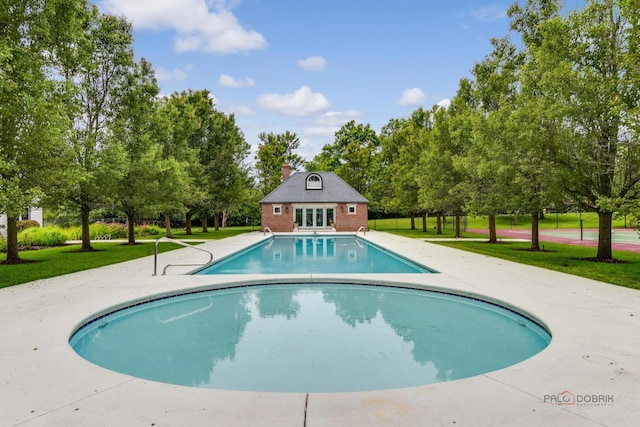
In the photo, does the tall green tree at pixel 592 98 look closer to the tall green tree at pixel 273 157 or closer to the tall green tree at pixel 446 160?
the tall green tree at pixel 446 160

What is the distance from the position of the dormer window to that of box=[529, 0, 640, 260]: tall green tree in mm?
23190

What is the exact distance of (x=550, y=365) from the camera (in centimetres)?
388

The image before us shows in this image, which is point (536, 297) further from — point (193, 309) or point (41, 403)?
point (41, 403)

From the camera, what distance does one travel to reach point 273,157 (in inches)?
1934

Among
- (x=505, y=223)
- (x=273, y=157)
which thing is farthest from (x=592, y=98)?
(x=273, y=157)

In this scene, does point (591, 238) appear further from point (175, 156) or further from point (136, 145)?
point (175, 156)

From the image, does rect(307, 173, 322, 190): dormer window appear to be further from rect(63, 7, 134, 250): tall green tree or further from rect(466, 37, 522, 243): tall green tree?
rect(63, 7, 134, 250): tall green tree

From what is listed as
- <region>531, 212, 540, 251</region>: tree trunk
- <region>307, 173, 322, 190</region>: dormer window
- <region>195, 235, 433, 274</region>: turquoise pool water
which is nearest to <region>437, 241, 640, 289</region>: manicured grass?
<region>531, 212, 540, 251</region>: tree trunk

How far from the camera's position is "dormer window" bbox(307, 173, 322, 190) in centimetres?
3456

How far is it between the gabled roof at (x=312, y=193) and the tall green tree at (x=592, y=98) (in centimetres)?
2115

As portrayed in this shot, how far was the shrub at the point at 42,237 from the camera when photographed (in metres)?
20.8

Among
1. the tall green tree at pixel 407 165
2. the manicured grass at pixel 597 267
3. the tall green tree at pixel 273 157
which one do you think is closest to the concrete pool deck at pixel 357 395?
the manicured grass at pixel 597 267

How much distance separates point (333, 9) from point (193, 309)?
56.8 feet

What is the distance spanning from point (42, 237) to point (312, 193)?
20.2 meters
